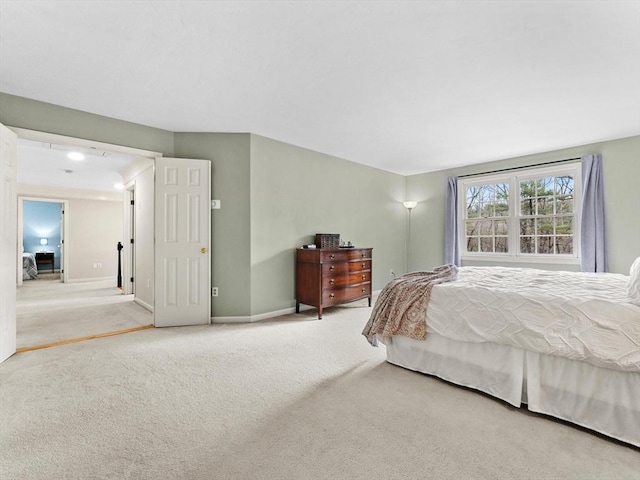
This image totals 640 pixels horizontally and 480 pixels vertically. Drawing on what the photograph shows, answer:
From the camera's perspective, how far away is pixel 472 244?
5.75 meters

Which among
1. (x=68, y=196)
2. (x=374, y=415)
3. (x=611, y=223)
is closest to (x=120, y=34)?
(x=374, y=415)

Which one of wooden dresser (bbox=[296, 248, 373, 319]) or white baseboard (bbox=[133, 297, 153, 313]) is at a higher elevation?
wooden dresser (bbox=[296, 248, 373, 319])

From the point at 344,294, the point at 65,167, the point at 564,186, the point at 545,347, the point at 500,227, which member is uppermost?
the point at 65,167

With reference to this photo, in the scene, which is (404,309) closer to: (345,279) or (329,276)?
(329,276)

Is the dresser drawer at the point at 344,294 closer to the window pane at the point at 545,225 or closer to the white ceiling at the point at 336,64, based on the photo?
the white ceiling at the point at 336,64

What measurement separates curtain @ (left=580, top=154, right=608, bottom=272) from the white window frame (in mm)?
158

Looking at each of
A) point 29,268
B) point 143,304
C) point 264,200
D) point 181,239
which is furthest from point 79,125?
point 29,268

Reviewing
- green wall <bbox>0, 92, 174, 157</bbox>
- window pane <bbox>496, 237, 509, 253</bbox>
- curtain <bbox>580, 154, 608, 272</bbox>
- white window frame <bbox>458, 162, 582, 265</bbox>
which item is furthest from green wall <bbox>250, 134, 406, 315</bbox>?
curtain <bbox>580, 154, 608, 272</bbox>

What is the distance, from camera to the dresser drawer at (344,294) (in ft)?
13.9

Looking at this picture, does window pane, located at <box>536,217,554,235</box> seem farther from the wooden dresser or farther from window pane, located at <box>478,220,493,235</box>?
the wooden dresser

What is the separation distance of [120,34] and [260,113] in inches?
58.4

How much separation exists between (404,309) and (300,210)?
2519 mm

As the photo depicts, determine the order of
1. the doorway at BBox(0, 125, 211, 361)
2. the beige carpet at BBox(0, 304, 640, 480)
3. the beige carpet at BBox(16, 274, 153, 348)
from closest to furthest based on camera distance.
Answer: the beige carpet at BBox(0, 304, 640, 480) → the beige carpet at BBox(16, 274, 153, 348) → the doorway at BBox(0, 125, 211, 361)

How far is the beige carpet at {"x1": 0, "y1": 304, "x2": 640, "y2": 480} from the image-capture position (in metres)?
1.47
